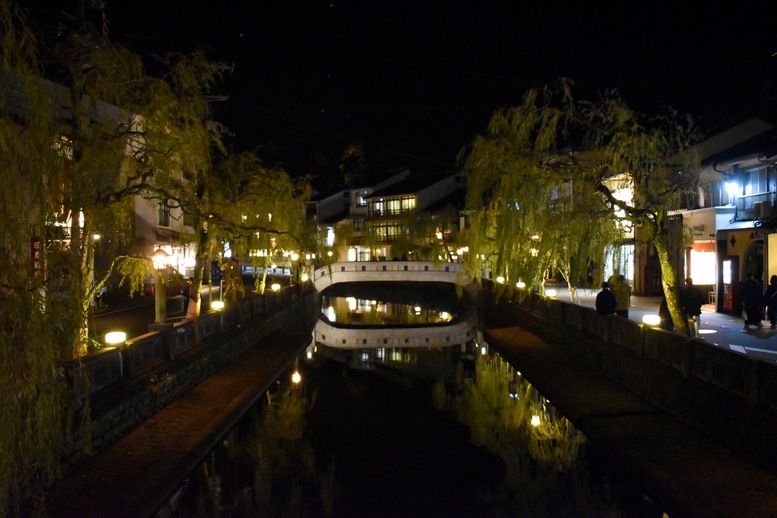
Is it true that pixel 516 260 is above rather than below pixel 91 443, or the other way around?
above

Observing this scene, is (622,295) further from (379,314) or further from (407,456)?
(379,314)

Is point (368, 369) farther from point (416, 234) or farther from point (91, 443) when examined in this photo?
point (416, 234)

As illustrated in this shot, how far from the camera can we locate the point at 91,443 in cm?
902

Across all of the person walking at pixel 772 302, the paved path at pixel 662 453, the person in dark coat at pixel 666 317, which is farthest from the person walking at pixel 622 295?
the person walking at pixel 772 302

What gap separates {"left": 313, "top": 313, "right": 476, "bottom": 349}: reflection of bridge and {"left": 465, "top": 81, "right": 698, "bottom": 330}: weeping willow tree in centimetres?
906

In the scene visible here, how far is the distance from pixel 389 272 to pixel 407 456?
28911mm

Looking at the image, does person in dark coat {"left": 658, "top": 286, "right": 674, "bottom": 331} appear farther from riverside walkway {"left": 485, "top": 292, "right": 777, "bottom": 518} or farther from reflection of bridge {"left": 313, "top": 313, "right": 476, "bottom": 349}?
reflection of bridge {"left": 313, "top": 313, "right": 476, "bottom": 349}

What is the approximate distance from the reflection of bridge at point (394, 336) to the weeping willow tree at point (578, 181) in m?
9.06

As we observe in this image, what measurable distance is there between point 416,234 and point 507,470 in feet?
117

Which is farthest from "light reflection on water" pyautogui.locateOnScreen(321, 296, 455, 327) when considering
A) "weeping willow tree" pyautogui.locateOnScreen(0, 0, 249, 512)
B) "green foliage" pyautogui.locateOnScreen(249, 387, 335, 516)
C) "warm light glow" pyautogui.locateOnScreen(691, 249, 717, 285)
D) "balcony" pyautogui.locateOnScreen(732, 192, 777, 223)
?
"weeping willow tree" pyautogui.locateOnScreen(0, 0, 249, 512)

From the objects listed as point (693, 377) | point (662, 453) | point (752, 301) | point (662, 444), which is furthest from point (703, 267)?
point (662, 453)

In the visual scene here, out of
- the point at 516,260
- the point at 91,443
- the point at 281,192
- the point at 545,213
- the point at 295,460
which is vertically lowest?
the point at 295,460

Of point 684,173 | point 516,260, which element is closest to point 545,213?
point 516,260

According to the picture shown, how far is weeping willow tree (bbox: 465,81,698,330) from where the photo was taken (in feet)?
43.5
